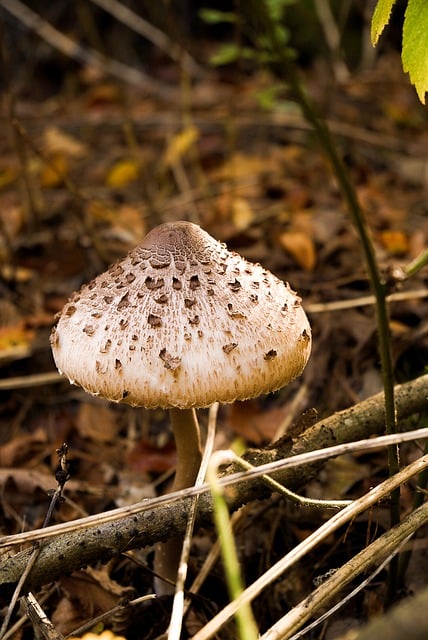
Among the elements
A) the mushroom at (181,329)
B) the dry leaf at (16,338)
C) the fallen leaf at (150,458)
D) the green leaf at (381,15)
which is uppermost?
the dry leaf at (16,338)

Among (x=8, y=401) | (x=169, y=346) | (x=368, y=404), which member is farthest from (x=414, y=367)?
(x=8, y=401)

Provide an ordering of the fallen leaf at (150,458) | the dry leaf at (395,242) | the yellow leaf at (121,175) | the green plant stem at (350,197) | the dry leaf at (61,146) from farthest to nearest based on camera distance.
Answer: the dry leaf at (61,146) → the yellow leaf at (121,175) → the dry leaf at (395,242) → the fallen leaf at (150,458) → the green plant stem at (350,197)

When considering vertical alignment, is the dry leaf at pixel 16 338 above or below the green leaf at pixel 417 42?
above

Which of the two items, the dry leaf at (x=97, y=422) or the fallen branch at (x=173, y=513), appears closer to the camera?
the fallen branch at (x=173, y=513)

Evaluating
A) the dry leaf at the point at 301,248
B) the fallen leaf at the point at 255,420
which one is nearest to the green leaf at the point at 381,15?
the fallen leaf at the point at 255,420

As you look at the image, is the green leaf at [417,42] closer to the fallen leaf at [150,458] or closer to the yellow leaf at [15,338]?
the fallen leaf at [150,458]

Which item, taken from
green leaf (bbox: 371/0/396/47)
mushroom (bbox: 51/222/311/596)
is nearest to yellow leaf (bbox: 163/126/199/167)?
mushroom (bbox: 51/222/311/596)

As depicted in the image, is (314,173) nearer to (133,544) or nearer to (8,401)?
(8,401)
